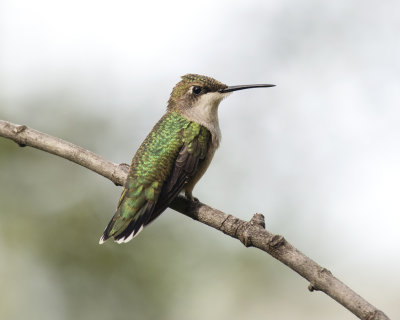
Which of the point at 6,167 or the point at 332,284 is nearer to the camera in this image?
the point at 332,284

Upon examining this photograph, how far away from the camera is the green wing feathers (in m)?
6.68

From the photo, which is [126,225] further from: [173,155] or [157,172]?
[173,155]

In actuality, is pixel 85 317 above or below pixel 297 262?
below

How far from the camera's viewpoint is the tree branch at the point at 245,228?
4.10 m

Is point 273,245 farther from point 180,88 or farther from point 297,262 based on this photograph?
point 180,88

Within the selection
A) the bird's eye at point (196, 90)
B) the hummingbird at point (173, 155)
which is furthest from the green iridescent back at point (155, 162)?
the bird's eye at point (196, 90)

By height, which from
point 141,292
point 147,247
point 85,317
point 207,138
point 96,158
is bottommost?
point 85,317

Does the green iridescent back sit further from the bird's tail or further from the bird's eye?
the bird's eye

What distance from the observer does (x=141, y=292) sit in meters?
10.5

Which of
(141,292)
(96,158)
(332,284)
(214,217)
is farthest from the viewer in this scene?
(141,292)

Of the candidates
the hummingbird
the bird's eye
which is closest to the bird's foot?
the hummingbird

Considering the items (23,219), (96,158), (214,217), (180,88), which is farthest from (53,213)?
(214,217)

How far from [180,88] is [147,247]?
140 inches

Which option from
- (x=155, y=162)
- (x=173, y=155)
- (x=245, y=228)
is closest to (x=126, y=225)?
(x=155, y=162)
